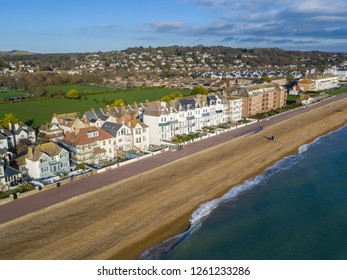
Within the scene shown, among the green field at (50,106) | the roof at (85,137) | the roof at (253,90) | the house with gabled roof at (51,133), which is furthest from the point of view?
the green field at (50,106)

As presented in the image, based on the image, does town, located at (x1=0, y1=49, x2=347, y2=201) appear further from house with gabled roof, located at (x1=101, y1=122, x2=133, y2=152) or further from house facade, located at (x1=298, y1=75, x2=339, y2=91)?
house facade, located at (x1=298, y1=75, x2=339, y2=91)

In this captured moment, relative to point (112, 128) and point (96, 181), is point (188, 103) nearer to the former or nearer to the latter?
point (112, 128)

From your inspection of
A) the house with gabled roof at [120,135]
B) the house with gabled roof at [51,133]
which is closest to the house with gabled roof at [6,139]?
the house with gabled roof at [51,133]

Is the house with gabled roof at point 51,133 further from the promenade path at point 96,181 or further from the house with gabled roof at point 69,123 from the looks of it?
the promenade path at point 96,181

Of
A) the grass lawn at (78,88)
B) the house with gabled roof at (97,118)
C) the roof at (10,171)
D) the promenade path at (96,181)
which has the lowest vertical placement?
the promenade path at (96,181)

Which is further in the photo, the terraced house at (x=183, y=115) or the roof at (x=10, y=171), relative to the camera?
the terraced house at (x=183, y=115)

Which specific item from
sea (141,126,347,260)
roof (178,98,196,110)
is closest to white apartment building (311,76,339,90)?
roof (178,98,196,110)
